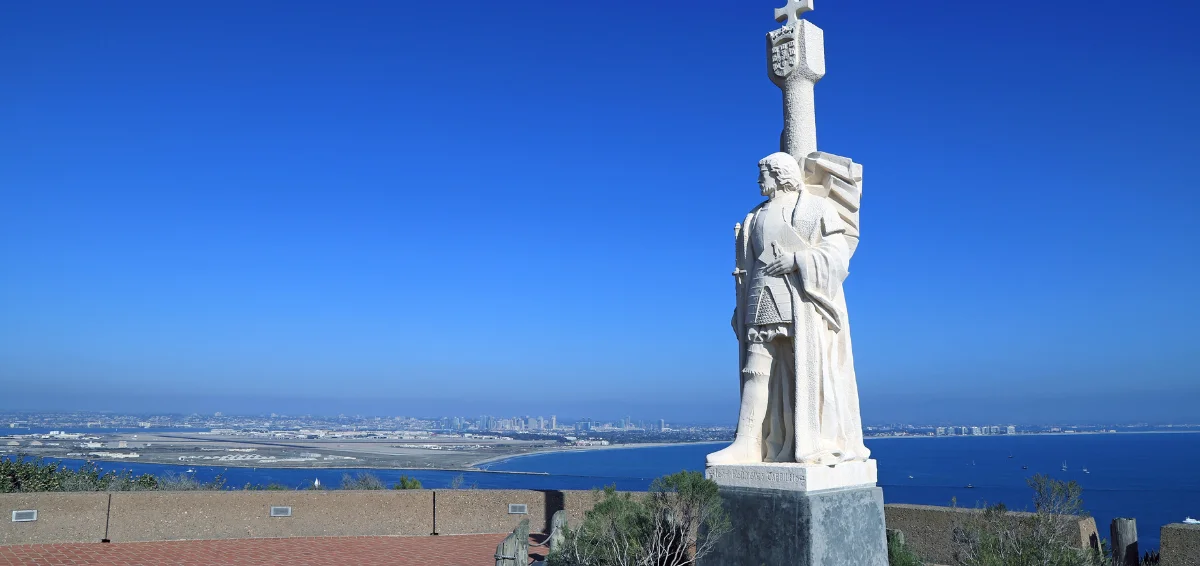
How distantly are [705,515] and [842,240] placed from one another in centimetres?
262

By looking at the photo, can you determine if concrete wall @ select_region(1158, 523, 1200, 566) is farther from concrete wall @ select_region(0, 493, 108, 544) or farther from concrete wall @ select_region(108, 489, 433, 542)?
concrete wall @ select_region(0, 493, 108, 544)

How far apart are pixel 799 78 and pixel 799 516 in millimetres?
3989

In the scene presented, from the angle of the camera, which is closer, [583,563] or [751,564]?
[751,564]

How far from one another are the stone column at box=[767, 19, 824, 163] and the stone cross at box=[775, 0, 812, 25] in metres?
0.13

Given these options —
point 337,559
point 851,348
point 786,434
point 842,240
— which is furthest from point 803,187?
point 337,559

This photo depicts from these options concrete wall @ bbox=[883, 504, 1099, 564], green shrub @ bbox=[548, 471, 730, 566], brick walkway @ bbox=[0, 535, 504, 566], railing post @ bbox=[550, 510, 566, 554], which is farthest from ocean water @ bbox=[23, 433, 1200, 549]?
green shrub @ bbox=[548, 471, 730, 566]

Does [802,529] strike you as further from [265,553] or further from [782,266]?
[265,553]

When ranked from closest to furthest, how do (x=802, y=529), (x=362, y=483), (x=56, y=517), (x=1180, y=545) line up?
(x=802, y=529), (x=1180, y=545), (x=56, y=517), (x=362, y=483)

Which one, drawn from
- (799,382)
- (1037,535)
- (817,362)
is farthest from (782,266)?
(1037,535)

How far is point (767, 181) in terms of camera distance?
756cm

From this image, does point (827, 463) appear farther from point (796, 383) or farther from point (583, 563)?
point (583, 563)

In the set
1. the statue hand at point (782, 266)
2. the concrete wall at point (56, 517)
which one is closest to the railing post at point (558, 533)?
the statue hand at point (782, 266)

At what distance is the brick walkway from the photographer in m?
10.1

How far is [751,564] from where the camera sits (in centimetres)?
673
